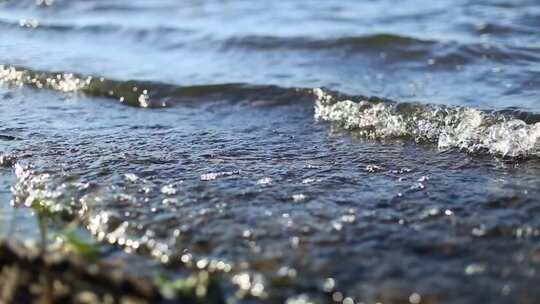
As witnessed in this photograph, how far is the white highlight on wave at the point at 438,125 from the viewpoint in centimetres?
527

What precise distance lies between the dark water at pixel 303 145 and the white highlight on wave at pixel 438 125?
0.02 m

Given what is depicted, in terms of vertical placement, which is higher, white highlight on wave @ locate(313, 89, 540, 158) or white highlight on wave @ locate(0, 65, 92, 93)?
white highlight on wave @ locate(0, 65, 92, 93)

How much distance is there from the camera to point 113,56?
359 inches

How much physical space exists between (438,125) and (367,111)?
712 millimetres

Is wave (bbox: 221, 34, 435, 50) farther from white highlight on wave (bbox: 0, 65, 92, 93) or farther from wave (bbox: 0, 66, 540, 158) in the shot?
white highlight on wave (bbox: 0, 65, 92, 93)

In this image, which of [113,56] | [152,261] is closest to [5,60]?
[113,56]

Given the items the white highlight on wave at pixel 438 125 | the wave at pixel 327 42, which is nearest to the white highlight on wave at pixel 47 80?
the wave at pixel 327 42

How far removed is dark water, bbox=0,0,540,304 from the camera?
11.5ft

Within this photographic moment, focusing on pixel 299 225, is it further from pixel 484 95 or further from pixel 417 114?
pixel 484 95

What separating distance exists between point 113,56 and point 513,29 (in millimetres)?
5120

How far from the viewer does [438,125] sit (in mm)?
5945

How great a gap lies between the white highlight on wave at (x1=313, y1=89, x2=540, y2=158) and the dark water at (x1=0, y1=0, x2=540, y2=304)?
2cm

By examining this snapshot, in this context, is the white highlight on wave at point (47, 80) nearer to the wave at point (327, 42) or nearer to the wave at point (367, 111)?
the wave at point (367, 111)

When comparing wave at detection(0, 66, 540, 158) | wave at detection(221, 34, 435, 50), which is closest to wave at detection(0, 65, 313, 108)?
wave at detection(0, 66, 540, 158)
